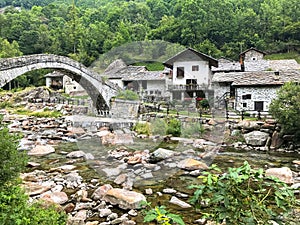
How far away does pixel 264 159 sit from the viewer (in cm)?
1146

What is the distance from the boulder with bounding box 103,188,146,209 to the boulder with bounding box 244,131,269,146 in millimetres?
8651

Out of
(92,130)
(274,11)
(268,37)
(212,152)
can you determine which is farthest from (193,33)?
(212,152)

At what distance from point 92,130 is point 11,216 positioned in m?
15.5

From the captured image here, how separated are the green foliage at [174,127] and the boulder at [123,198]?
377 inches

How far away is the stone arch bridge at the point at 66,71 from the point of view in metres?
13.5

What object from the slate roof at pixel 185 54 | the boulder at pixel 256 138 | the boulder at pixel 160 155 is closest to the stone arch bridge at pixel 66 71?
the slate roof at pixel 185 54

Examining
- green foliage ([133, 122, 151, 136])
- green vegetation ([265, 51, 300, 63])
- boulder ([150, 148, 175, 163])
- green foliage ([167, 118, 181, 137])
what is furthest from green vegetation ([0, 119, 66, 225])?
green vegetation ([265, 51, 300, 63])

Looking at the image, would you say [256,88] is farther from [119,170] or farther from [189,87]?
[119,170]

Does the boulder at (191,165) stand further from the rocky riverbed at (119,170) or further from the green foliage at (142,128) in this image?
the green foliage at (142,128)

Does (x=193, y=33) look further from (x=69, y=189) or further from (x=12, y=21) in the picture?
(x=69, y=189)

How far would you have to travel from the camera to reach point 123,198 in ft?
21.8

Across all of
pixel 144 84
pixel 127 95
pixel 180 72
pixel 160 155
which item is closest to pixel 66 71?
pixel 127 95

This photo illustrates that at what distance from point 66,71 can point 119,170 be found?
10427 millimetres

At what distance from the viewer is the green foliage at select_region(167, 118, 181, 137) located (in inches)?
643
